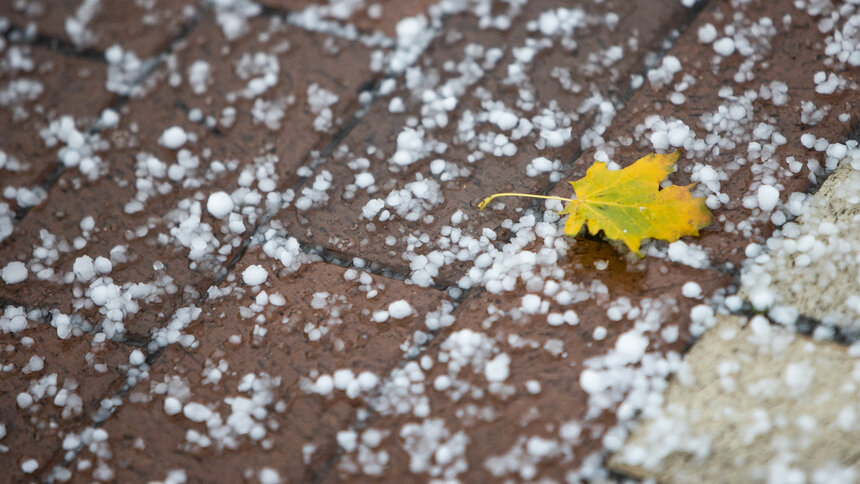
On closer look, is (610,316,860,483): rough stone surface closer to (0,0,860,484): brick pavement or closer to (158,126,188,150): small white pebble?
(0,0,860,484): brick pavement

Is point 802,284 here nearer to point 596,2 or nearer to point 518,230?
point 518,230

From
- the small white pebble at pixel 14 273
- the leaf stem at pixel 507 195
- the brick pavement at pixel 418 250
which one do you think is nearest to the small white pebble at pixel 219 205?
the brick pavement at pixel 418 250

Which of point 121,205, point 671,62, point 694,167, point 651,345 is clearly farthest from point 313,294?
point 671,62

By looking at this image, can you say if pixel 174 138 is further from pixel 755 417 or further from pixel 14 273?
pixel 755 417

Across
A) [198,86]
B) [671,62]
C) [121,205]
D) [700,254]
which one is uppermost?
[671,62]

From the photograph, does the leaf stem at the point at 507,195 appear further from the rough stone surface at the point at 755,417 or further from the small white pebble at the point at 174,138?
the small white pebble at the point at 174,138

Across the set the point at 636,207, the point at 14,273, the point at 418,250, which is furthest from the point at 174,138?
the point at 636,207

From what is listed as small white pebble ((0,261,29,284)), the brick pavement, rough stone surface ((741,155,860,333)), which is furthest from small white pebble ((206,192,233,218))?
rough stone surface ((741,155,860,333))

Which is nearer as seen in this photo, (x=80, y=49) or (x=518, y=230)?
(x=518, y=230)
